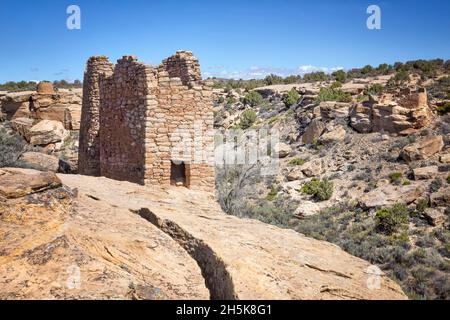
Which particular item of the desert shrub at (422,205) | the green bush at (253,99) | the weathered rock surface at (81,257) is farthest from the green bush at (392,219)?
the green bush at (253,99)

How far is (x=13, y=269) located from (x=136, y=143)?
648cm

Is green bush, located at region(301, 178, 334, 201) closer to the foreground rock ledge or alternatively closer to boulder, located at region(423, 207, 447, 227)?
boulder, located at region(423, 207, 447, 227)

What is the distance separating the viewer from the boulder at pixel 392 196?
1723 cm

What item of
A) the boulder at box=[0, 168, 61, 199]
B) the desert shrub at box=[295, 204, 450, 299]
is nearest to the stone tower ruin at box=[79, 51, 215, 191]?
the boulder at box=[0, 168, 61, 199]

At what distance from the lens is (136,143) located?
1002cm

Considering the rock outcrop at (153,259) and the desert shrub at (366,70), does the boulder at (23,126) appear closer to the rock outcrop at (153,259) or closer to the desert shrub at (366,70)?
the rock outcrop at (153,259)

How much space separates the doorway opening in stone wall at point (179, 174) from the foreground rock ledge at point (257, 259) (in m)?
3.71

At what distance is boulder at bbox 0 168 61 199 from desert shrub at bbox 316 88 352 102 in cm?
2627

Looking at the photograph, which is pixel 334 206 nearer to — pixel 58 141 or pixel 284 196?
pixel 284 196

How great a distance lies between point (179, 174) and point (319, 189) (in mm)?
11529

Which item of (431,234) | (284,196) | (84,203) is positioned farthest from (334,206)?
(84,203)

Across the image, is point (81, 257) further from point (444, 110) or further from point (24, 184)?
point (444, 110)

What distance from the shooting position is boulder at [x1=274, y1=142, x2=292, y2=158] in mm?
25578
